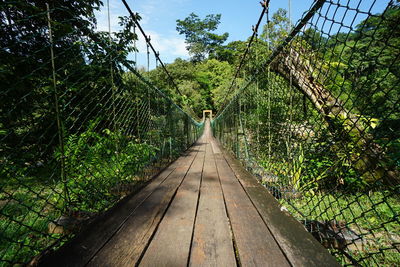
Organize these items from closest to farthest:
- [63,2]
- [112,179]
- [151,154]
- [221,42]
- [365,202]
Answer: [112,179] → [151,154] → [365,202] → [63,2] → [221,42]

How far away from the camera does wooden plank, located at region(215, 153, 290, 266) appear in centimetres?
68

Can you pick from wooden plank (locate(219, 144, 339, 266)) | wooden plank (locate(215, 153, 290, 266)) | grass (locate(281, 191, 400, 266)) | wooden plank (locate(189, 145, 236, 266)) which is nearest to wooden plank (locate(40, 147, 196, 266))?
wooden plank (locate(189, 145, 236, 266))

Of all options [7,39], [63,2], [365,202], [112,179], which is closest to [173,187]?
[112,179]

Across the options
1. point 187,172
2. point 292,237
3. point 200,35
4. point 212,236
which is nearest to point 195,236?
A: point 212,236

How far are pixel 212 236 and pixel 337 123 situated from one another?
83cm

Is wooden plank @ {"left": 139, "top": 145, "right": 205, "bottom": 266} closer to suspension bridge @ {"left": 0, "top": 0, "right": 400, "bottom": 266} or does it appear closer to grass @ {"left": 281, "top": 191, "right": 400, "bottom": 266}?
suspension bridge @ {"left": 0, "top": 0, "right": 400, "bottom": 266}

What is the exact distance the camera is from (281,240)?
770 mm

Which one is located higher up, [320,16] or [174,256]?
[320,16]

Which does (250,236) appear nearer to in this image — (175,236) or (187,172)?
(175,236)

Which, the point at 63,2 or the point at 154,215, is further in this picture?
the point at 63,2

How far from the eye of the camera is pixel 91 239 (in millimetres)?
773

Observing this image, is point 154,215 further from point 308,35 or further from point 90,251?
point 308,35

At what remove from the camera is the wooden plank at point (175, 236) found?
68cm

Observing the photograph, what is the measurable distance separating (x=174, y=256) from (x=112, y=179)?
940mm
